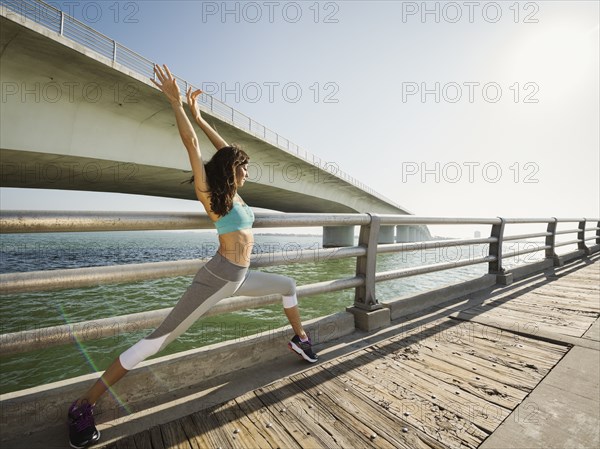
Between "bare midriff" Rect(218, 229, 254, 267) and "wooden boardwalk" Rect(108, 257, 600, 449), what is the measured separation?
3.09 ft

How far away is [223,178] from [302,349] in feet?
5.10

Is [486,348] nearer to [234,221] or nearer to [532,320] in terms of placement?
[532,320]

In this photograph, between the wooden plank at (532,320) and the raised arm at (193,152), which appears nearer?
the raised arm at (193,152)

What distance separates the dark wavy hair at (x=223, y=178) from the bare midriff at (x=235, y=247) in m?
0.17

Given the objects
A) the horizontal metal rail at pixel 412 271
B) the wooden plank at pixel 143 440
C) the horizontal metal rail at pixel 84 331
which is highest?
the horizontal metal rail at pixel 412 271

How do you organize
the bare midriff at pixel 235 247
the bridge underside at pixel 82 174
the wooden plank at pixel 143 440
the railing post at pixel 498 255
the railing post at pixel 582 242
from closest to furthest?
the wooden plank at pixel 143 440 → the bare midriff at pixel 235 247 → the railing post at pixel 498 255 → the railing post at pixel 582 242 → the bridge underside at pixel 82 174

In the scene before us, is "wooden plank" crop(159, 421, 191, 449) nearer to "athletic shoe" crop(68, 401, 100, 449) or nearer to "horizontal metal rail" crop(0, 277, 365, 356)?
"athletic shoe" crop(68, 401, 100, 449)

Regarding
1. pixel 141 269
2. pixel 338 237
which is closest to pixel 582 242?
pixel 141 269

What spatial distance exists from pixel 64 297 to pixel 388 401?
37.4ft

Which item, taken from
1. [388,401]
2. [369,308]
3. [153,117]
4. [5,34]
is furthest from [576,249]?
[5,34]

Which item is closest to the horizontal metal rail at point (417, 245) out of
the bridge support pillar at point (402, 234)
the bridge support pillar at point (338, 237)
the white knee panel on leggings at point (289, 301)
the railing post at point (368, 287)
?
the railing post at point (368, 287)

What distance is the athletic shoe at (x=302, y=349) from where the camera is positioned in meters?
2.43

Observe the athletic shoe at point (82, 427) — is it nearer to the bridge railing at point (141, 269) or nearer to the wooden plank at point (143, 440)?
the wooden plank at point (143, 440)

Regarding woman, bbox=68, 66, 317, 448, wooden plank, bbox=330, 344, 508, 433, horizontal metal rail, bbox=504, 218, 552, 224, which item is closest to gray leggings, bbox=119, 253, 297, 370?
woman, bbox=68, 66, 317, 448
